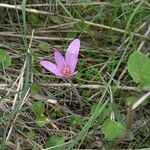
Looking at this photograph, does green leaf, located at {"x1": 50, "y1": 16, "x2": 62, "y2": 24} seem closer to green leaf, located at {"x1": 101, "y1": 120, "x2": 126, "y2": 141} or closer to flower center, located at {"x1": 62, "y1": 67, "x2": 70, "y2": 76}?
flower center, located at {"x1": 62, "y1": 67, "x2": 70, "y2": 76}

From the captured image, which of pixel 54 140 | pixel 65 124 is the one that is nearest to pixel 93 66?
pixel 65 124

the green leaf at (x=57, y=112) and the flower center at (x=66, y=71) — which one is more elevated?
the flower center at (x=66, y=71)

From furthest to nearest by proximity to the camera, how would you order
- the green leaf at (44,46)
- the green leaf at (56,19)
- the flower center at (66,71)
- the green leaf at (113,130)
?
the green leaf at (56,19) < the green leaf at (44,46) < the flower center at (66,71) < the green leaf at (113,130)

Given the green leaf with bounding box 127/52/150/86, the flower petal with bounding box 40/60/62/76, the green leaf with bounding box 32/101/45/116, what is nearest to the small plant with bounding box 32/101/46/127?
the green leaf with bounding box 32/101/45/116

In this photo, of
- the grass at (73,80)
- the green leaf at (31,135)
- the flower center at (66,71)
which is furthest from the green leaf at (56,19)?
the green leaf at (31,135)

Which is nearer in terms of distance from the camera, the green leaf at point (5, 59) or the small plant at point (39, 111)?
the small plant at point (39, 111)

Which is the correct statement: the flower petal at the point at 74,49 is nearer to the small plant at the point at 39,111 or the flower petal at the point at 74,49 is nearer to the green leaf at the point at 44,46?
the small plant at the point at 39,111

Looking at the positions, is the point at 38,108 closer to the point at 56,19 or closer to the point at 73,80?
the point at 73,80

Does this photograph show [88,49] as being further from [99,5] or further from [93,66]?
[99,5]
